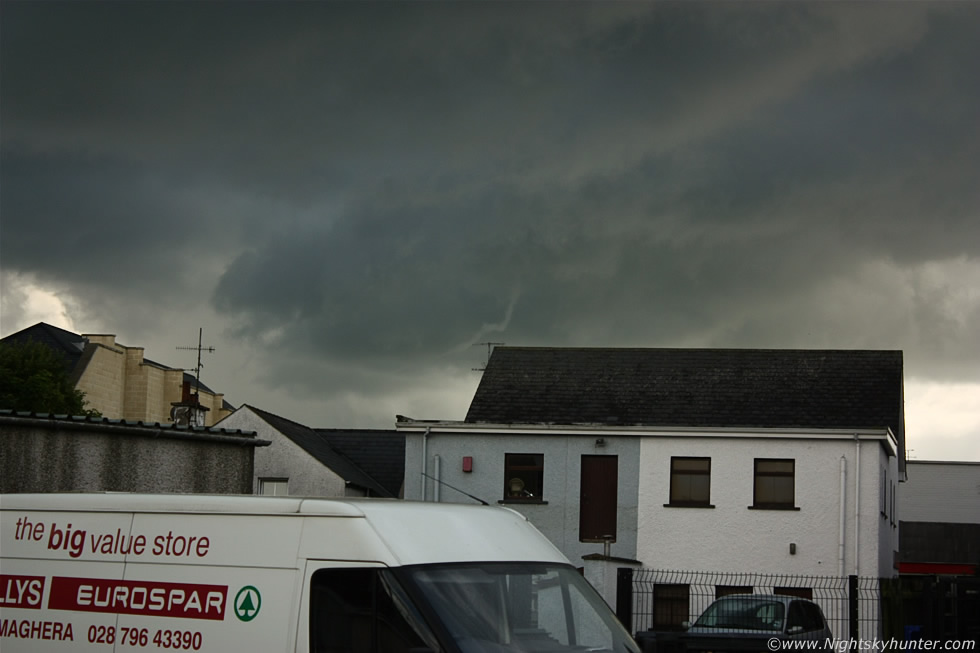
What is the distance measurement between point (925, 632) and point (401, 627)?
9383mm

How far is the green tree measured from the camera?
4766 cm

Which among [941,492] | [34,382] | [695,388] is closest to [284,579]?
[695,388]

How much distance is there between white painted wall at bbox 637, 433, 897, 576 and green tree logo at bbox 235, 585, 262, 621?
25.9 m

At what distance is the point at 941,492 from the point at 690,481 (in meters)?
43.6

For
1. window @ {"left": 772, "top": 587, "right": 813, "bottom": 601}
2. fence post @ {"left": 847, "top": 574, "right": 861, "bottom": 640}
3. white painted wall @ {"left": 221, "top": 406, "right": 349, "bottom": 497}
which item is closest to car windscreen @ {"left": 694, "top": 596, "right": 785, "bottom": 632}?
→ fence post @ {"left": 847, "top": 574, "right": 861, "bottom": 640}

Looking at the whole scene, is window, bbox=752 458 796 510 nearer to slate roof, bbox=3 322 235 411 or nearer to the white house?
the white house

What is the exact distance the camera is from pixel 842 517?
106ft

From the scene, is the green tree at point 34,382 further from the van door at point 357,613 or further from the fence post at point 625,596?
the van door at point 357,613

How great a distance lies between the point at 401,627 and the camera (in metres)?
7.59

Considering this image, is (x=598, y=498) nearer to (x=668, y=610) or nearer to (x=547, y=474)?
(x=547, y=474)

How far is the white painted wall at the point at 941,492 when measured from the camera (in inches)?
2781

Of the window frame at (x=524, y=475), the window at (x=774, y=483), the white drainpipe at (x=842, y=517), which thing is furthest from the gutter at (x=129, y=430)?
the white drainpipe at (x=842, y=517)

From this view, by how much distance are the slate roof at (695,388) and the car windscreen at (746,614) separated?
46.2 feet

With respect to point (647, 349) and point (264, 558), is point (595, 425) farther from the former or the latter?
point (264, 558)
